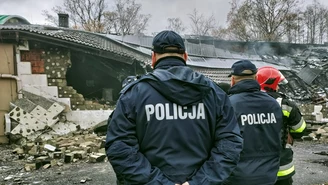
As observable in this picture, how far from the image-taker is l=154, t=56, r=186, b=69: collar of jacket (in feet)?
5.68

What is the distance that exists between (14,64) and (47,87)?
117cm

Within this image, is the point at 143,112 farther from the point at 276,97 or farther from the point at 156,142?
the point at 276,97

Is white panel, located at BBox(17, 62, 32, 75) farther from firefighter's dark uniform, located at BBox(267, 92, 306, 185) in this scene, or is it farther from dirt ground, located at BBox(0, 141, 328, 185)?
firefighter's dark uniform, located at BBox(267, 92, 306, 185)

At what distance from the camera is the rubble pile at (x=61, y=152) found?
20.9ft

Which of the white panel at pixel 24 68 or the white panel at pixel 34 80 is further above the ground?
the white panel at pixel 24 68

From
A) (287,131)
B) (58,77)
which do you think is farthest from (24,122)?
(287,131)

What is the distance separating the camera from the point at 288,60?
17.0m

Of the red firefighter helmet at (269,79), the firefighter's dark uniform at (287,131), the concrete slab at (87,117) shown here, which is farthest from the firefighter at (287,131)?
the concrete slab at (87,117)

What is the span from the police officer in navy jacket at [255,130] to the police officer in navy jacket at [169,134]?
2.12ft

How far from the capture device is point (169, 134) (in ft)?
5.20

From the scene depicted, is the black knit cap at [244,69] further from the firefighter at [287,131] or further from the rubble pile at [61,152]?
the rubble pile at [61,152]

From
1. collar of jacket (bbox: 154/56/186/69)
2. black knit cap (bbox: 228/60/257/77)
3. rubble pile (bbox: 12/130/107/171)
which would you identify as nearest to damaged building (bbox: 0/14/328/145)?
rubble pile (bbox: 12/130/107/171)

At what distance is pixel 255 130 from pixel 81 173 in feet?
14.2

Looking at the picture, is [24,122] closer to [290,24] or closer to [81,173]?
[81,173]
